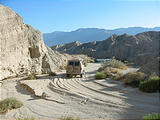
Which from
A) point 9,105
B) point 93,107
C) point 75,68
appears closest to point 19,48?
point 75,68

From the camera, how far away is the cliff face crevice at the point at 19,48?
45.1 feet

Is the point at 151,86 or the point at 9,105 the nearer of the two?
the point at 9,105

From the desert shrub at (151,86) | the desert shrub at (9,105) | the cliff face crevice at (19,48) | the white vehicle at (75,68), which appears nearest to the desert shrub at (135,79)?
the desert shrub at (151,86)

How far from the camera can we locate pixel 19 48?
52.0 feet

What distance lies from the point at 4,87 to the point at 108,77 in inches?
372

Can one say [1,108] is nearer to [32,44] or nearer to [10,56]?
[10,56]

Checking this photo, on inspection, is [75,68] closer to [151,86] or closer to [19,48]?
[19,48]

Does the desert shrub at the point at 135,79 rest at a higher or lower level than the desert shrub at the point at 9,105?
higher

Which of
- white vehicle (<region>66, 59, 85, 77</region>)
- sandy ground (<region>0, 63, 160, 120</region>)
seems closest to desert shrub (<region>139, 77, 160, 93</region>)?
sandy ground (<region>0, 63, 160, 120</region>)

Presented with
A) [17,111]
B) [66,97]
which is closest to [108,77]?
[66,97]

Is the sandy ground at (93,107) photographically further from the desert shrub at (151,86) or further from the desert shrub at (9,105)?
the desert shrub at (151,86)

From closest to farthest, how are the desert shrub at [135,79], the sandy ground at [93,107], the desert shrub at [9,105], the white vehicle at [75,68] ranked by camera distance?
1. the sandy ground at [93,107]
2. the desert shrub at [9,105]
3. the desert shrub at [135,79]
4. the white vehicle at [75,68]

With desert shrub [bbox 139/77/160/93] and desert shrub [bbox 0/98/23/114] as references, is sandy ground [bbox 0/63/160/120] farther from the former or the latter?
desert shrub [bbox 139/77/160/93]

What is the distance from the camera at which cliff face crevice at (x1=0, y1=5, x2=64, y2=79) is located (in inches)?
542
